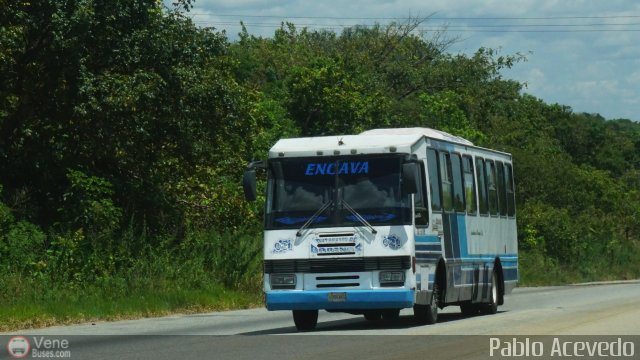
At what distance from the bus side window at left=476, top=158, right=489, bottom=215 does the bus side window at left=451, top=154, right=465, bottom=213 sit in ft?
5.10

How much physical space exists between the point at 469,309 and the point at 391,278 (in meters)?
5.94

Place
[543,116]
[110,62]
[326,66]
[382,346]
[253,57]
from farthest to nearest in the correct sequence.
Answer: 1. [543,116]
2. [253,57]
3. [326,66]
4. [110,62]
5. [382,346]

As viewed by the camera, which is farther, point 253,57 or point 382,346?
point 253,57

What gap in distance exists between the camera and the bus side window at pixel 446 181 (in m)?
22.5

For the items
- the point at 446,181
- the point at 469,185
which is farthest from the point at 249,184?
the point at 469,185

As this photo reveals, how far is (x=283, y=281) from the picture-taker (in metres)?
20.4

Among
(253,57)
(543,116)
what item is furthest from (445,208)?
(543,116)

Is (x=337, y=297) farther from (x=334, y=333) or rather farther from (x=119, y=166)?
(x=119, y=166)

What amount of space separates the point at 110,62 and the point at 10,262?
527cm

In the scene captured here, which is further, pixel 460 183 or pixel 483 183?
pixel 483 183

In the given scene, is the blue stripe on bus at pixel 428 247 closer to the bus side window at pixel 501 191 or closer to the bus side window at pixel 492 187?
the bus side window at pixel 492 187

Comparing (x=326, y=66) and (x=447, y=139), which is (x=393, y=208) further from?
(x=326, y=66)

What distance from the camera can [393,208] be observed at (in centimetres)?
2022

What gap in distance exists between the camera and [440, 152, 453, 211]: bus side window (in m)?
22.5
